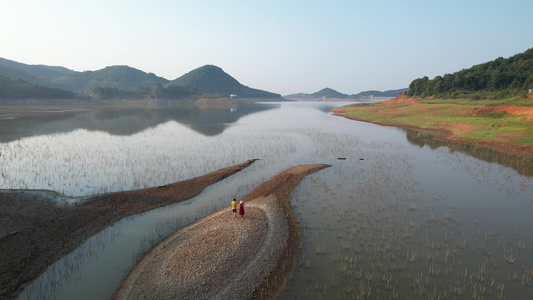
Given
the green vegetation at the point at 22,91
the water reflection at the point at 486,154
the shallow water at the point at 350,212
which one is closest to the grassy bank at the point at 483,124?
the water reflection at the point at 486,154

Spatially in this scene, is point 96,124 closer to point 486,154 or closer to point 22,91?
point 486,154

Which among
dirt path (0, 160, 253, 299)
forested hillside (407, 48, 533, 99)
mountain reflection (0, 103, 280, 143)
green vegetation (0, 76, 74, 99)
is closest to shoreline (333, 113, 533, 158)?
dirt path (0, 160, 253, 299)

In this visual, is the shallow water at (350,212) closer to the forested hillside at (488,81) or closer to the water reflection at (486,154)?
the water reflection at (486,154)

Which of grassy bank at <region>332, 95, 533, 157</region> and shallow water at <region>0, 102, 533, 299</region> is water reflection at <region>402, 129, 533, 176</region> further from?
grassy bank at <region>332, 95, 533, 157</region>

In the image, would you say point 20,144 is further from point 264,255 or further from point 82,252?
point 264,255

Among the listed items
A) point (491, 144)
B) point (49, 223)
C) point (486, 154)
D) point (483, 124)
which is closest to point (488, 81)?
point (483, 124)

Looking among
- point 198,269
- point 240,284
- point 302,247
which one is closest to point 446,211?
point 302,247
